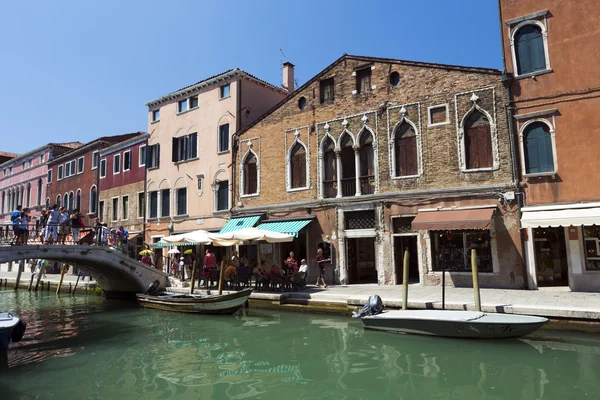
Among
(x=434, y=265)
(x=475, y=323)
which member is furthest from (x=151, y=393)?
(x=434, y=265)

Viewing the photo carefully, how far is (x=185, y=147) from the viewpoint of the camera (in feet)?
75.6

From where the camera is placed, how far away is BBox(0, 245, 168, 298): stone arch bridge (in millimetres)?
14883

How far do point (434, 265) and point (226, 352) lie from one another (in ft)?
27.6

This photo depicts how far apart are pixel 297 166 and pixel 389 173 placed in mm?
4392

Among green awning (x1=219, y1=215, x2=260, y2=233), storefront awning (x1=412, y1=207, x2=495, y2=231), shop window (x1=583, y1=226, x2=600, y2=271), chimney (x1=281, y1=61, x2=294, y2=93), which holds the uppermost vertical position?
chimney (x1=281, y1=61, x2=294, y2=93)

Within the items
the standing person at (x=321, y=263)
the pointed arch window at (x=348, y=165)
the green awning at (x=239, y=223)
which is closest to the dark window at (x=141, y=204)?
the green awning at (x=239, y=223)

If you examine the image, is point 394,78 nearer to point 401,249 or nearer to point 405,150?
point 405,150

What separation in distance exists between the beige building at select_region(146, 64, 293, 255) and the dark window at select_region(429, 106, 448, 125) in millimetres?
9640

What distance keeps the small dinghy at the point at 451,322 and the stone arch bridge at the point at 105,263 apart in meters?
11.1

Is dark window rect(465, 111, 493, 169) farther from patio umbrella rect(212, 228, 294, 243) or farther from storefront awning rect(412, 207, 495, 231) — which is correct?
patio umbrella rect(212, 228, 294, 243)

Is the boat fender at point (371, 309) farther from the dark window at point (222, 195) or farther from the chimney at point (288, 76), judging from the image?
the chimney at point (288, 76)

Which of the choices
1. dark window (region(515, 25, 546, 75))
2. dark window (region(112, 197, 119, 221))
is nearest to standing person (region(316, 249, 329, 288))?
dark window (region(515, 25, 546, 75))

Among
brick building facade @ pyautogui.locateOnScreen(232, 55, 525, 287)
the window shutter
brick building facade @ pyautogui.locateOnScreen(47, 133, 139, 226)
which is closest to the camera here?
brick building facade @ pyautogui.locateOnScreen(232, 55, 525, 287)

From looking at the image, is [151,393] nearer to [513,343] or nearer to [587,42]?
[513,343]
